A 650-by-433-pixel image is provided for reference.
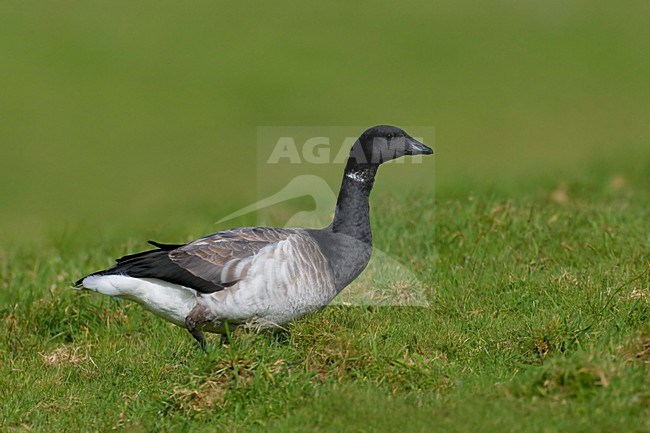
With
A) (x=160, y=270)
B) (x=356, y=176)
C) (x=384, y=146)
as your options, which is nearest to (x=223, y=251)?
(x=160, y=270)

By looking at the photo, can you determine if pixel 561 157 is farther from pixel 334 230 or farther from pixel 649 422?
pixel 649 422

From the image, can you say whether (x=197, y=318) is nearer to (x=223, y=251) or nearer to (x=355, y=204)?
(x=223, y=251)

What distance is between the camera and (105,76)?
25.5m

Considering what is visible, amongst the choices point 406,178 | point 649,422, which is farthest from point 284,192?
point 649,422

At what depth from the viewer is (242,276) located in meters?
7.95

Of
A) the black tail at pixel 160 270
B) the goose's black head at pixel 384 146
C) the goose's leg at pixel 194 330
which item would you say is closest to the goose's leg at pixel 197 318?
the goose's leg at pixel 194 330

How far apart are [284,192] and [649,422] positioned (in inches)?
403

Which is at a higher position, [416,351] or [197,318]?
[197,318]

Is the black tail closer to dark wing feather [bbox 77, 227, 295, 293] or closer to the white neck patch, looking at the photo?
dark wing feather [bbox 77, 227, 295, 293]

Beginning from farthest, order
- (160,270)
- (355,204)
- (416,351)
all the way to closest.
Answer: (355,204) → (160,270) → (416,351)

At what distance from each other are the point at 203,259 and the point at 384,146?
1.89 meters

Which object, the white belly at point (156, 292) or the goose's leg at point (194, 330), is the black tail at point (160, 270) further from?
the goose's leg at point (194, 330)

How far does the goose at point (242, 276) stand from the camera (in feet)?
25.9

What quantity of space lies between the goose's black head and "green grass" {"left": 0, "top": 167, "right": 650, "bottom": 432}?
1.34m
